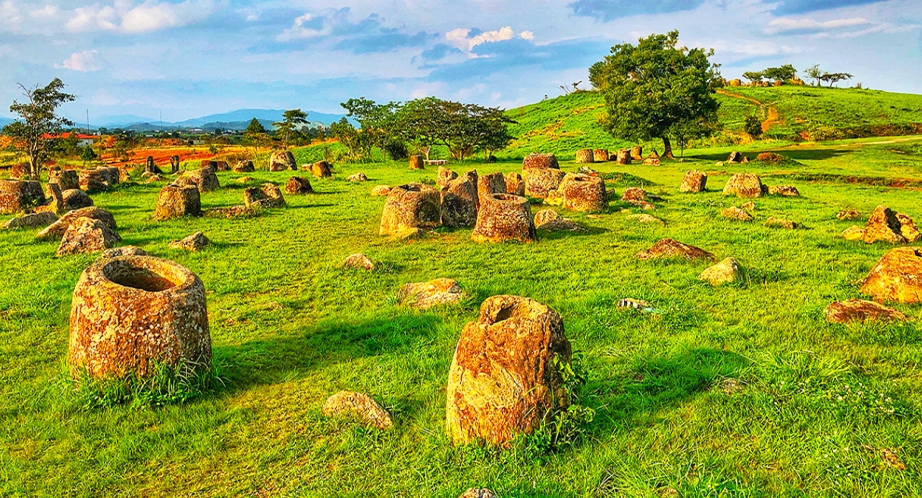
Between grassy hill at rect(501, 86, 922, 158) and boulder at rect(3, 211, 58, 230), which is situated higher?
grassy hill at rect(501, 86, 922, 158)

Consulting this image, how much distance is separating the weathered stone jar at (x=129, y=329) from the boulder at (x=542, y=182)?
1773 cm

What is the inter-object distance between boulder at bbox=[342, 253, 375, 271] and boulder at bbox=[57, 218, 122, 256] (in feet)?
20.9

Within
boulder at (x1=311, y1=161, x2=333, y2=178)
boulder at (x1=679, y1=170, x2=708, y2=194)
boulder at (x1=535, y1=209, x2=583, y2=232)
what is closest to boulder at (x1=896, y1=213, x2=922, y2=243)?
boulder at (x1=535, y1=209, x2=583, y2=232)

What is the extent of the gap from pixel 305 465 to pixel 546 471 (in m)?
2.23

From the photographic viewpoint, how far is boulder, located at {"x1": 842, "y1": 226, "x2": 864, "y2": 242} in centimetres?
1433

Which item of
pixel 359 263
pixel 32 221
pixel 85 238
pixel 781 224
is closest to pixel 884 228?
pixel 781 224

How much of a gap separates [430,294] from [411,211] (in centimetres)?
649

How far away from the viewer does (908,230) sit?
14172 mm

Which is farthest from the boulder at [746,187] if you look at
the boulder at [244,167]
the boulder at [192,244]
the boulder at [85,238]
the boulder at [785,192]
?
the boulder at [244,167]

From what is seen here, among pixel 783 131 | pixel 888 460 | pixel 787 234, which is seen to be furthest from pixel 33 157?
pixel 783 131

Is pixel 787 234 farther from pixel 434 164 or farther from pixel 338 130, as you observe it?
pixel 338 130

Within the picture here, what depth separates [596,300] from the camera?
9.48 metres

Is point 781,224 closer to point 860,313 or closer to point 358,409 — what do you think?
point 860,313

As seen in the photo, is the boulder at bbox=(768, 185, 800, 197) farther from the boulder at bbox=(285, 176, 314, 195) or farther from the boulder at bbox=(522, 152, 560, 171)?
the boulder at bbox=(285, 176, 314, 195)
